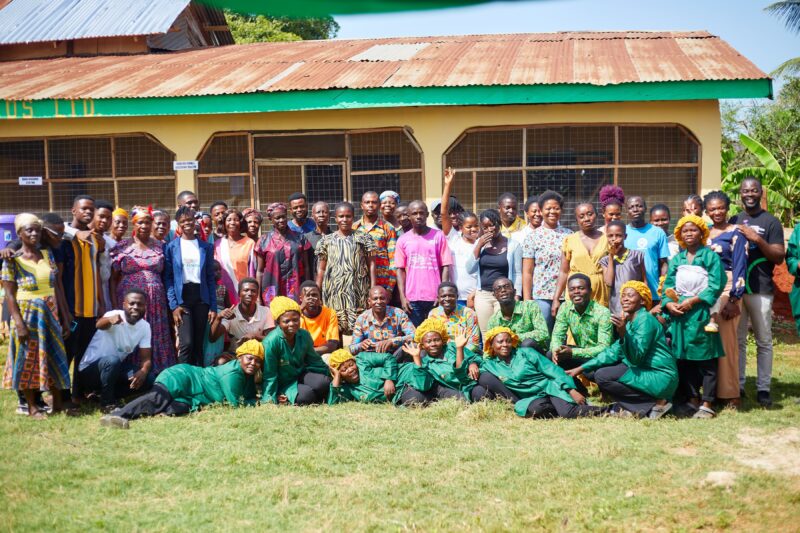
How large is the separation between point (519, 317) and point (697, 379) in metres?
1.41

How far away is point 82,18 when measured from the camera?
1438 centimetres

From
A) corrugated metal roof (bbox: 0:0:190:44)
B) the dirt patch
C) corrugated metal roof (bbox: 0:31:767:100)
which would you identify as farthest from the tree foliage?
the dirt patch

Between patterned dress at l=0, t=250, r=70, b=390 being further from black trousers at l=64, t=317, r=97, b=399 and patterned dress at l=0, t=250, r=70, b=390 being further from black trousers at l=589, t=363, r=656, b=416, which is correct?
black trousers at l=589, t=363, r=656, b=416

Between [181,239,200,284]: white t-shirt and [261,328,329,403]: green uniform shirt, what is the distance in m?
0.84

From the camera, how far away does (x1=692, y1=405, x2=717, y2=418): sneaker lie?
5.73 meters

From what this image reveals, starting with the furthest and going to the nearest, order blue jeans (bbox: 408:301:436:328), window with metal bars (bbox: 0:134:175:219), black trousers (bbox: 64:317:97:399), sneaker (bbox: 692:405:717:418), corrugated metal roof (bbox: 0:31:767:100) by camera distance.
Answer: window with metal bars (bbox: 0:134:175:219), corrugated metal roof (bbox: 0:31:767:100), blue jeans (bbox: 408:301:436:328), black trousers (bbox: 64:317:97:399), sneaker (bbox: 692:405:717:418)

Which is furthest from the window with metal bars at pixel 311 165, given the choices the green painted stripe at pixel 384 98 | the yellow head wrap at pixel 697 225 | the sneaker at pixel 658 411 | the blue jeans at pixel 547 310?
the sneaker at pixel 658 411

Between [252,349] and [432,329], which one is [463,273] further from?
[252,349]

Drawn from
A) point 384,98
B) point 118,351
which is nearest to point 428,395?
point 118,351

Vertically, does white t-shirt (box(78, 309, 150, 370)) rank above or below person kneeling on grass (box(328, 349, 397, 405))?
above

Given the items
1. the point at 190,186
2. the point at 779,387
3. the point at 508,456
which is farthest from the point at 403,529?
the point at 190,186

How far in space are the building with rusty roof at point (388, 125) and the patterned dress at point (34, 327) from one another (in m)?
4.61

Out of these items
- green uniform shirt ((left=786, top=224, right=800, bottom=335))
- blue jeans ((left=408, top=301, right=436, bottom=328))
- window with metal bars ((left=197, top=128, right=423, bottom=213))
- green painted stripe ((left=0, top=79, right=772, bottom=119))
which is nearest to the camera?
green uniform shirt ((left=786, top=224, right=800, bottom=335))

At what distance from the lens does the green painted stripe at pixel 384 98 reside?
29.5ft
